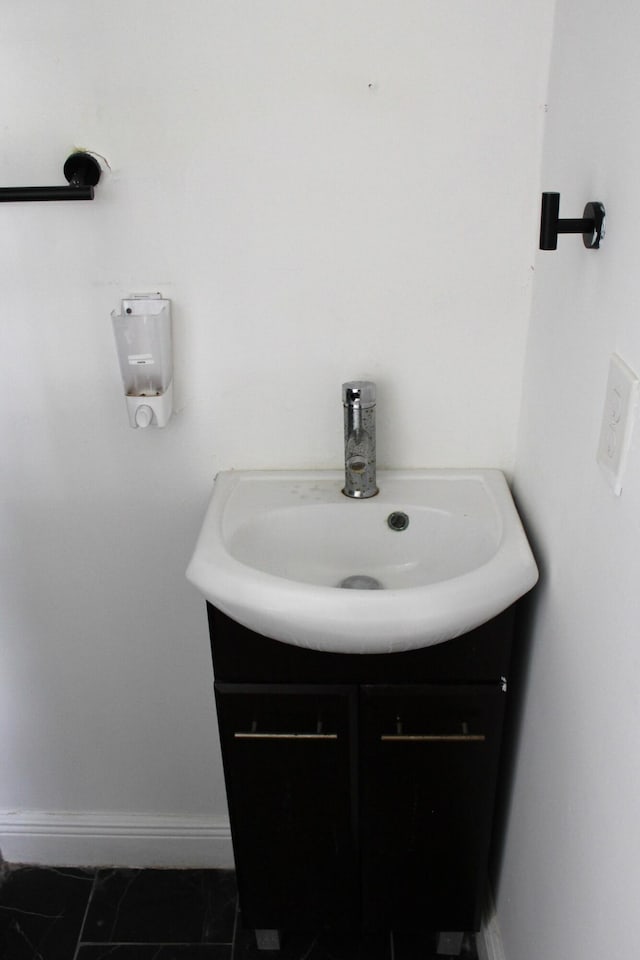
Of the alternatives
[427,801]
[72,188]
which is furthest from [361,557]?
[72,188]

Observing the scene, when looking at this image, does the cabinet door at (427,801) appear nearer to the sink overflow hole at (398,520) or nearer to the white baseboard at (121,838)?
the sink overflow hole at (398,520)

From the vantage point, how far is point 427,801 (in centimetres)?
131

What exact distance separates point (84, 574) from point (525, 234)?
932 millimetres

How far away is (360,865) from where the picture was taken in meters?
1.37

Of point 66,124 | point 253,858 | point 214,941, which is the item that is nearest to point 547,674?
point 253,858

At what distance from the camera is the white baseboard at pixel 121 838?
168 cm

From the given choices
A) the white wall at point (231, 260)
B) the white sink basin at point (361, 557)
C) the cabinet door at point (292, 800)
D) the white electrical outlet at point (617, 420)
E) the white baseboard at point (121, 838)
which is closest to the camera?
the white electrical outlet at point (617, 420)

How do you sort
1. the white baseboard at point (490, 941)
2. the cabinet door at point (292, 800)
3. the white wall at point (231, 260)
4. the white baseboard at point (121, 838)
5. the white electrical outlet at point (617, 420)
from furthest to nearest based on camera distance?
the white baseboard at point (121, 838) → the white baseboard at point (490, 941) → the cabinet door at point (292, 800) → the white wall at point (231, 260) → the white electrical outlet at point (617, 420)

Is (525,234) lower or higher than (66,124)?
lower

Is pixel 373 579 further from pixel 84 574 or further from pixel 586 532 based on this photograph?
pixel 84 574

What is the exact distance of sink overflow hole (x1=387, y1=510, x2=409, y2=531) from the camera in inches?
50.4

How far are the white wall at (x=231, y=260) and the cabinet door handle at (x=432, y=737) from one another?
0.44 metres

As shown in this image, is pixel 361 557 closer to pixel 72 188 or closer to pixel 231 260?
pixel 231 260

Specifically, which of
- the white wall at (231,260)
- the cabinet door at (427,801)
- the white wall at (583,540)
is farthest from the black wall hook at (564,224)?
the cabinet door at (427,801)
